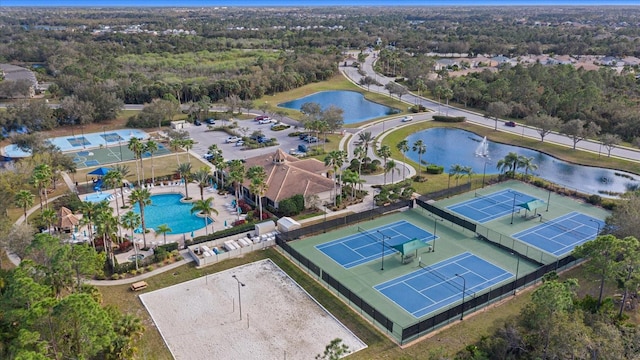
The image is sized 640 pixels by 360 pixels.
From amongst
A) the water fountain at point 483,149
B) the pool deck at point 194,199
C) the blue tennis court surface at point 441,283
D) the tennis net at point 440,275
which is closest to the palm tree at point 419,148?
the water fountain at point 483,149

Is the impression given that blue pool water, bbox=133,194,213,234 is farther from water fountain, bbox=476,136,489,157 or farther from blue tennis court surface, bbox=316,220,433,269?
water fountain, bbox=476,136,489,157

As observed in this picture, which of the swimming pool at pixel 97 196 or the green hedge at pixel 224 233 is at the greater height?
the green hedge at pixel 224 233

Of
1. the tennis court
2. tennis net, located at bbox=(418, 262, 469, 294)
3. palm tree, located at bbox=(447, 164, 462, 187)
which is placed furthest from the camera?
the tennis court

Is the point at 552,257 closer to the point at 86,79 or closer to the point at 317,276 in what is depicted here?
the point at 317,276

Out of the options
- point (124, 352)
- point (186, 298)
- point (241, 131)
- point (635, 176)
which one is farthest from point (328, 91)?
point (124, 352)

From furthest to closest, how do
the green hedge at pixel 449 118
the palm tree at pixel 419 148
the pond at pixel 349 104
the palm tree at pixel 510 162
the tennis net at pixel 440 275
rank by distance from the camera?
1. the pond at pixel 349 104
2. the green hedge at pixel 449 118
3. the palm tree at pixel 419 148
4. the palm tree at pixel 510 162
5. the tennis net at pixel 440 275

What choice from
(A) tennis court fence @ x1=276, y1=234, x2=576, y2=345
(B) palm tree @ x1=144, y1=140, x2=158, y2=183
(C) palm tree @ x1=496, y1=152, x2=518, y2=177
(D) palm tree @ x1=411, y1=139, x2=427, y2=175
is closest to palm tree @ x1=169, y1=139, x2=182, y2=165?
(B) palm tree @ x1=144, y1=140, x2=158, y2=183

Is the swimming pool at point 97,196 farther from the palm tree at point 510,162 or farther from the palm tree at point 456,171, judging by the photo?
the palm tree at point 510,162
